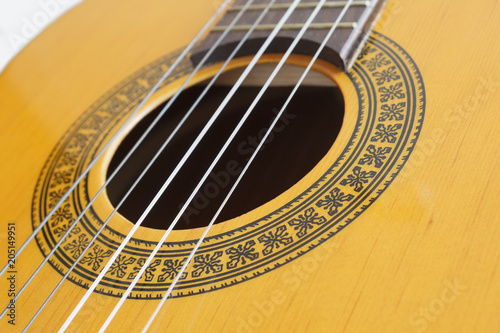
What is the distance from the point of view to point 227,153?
83cm

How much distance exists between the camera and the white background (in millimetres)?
1146

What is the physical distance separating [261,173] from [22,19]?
82 cm

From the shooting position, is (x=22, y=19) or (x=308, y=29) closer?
(x=308, y=29)

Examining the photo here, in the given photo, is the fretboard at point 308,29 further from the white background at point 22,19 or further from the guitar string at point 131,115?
the white background at point 22,19

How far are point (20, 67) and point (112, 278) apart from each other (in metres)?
0.61

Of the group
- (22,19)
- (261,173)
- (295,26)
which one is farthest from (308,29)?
(22,19)

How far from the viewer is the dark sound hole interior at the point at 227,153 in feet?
2.54

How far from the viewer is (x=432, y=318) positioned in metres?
0.46

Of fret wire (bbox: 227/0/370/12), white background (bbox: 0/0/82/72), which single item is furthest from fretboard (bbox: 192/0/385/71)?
white background (bbox: 0/0/82/72)

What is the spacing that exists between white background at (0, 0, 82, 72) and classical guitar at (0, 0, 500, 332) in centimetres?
14

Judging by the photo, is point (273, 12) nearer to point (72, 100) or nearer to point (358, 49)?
point (358, 49)

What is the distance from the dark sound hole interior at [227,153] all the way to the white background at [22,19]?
0.46 m

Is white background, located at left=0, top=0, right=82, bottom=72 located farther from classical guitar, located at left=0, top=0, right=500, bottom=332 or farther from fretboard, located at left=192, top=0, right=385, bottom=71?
fretboard, located at left=192, top=0, right=385, bottom=71

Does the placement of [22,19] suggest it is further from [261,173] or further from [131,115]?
[261,173]
